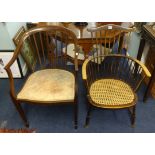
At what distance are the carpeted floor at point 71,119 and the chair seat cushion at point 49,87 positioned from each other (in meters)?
0.42

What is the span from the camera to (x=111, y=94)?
4.76ft

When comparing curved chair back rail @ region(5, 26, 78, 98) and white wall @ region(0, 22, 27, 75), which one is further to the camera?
white wall @ region(0, 22, 27, 75)

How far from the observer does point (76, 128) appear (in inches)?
63.5

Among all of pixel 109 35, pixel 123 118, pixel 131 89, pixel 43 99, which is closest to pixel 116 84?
pixel 131 89

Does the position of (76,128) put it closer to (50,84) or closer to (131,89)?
→ (50,84)

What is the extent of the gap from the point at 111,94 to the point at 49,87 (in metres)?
0.54

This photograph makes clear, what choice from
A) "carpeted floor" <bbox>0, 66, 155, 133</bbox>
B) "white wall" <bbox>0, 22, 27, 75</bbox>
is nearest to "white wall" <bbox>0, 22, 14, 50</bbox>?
"white wall" <bbox>0, 22, 27, 75</bbox>

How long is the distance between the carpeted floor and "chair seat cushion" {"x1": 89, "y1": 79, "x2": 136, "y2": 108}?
1.24ft

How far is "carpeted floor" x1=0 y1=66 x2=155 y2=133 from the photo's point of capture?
162 cm

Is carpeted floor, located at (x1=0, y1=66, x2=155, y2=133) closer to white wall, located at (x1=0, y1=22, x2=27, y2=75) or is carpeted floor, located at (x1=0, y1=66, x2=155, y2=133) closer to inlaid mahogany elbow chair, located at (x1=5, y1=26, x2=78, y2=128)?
inlaid mahogany elbow chair, located at (x1=5, y1=26, x2=78, y2=128)

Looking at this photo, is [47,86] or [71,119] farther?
[71,119]

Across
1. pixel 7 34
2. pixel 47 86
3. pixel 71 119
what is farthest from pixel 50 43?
pixel 71 119

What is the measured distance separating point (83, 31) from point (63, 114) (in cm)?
95

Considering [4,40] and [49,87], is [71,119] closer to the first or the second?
[49,87]
